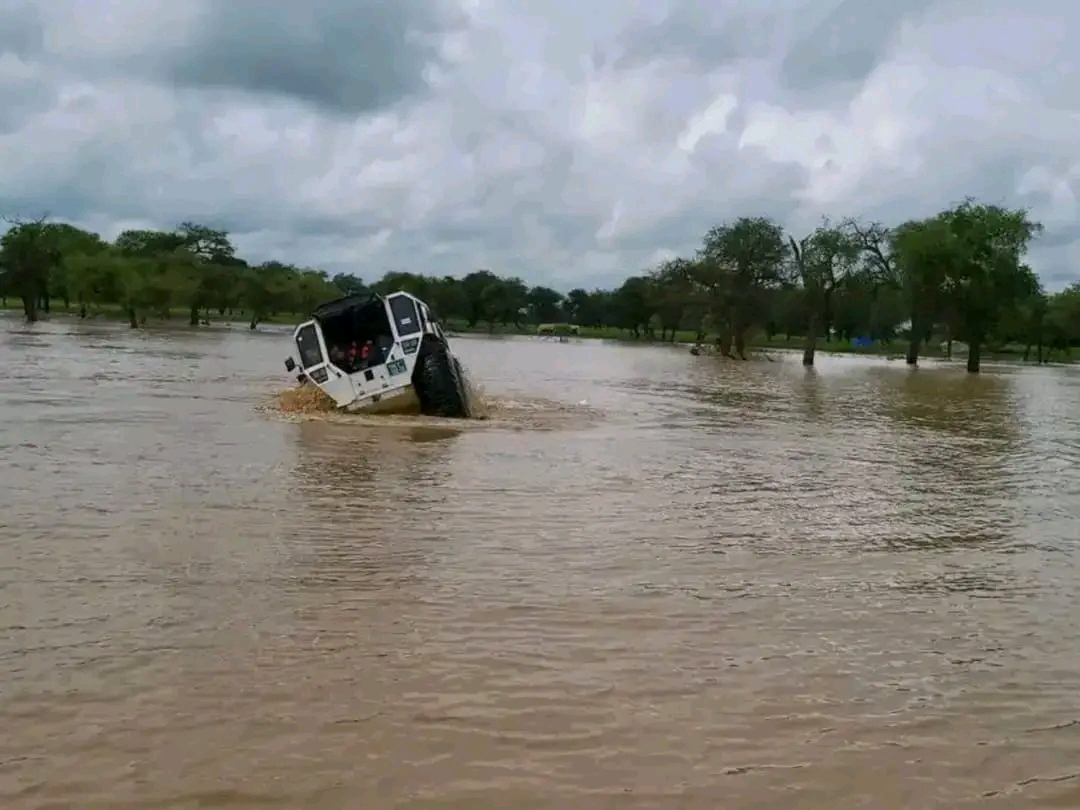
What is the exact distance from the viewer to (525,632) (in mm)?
6691

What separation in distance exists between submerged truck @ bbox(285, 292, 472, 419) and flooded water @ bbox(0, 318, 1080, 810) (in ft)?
22.5

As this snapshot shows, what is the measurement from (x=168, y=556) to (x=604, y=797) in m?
5.01

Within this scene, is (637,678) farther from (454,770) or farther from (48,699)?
(48,699)

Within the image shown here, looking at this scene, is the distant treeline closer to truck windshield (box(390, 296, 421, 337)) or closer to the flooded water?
truck windshield (box(390, 296, 421, 337))

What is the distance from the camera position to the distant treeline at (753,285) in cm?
5916

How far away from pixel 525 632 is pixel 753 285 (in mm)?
65835

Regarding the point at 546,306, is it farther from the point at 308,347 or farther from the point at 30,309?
the point at 308,347

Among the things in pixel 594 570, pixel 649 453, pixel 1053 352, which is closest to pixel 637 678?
pixel 594 570

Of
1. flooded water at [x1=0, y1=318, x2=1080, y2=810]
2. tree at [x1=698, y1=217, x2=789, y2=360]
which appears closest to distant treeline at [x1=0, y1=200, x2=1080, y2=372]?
tree at [x1=698, y1=217, x2=789, y2=360]

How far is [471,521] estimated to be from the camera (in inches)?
411

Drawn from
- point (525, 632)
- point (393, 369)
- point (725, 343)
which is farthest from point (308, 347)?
point (725, 343)

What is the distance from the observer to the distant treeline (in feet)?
194

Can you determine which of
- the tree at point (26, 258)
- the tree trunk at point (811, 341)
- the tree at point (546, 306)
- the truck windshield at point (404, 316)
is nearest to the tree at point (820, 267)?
the tree trunk at point (811, 341)

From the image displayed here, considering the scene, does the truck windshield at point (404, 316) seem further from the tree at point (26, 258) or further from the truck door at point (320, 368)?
the tree at point (26, 258)
